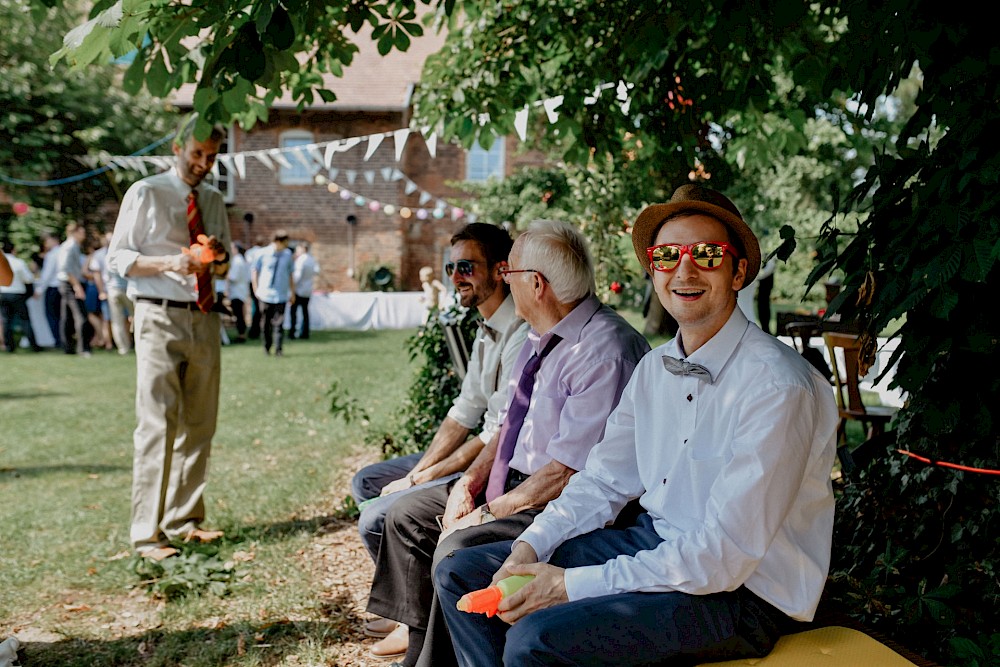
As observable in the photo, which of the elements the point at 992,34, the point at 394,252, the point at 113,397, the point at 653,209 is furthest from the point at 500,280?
the point at 394,252

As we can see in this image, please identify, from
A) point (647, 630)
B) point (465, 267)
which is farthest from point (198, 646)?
point (647, 630)

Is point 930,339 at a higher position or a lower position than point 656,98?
lower

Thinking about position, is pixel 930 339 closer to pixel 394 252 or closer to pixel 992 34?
pixel 992 34

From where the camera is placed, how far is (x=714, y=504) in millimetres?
2258

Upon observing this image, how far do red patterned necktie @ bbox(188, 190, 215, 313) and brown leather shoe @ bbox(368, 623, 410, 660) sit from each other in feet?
7.02

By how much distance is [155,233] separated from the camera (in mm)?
4852

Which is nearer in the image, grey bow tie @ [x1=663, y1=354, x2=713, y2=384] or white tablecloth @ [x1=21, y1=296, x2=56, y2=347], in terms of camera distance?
grey bow tie @ [x1=663, y1=354, x2=713, y2=384]

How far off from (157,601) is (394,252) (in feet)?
75.5

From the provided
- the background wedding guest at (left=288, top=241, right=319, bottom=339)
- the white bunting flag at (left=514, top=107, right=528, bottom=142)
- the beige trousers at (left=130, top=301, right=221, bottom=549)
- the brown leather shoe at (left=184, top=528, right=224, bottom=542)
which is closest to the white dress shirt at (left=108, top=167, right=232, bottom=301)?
the beige trousers at (left=130, top=301, right=221, bottom=549)

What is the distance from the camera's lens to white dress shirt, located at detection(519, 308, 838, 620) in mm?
2217

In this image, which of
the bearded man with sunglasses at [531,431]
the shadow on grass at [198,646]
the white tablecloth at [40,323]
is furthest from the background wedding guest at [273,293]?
the bearded man with sunglasses at [531,431]

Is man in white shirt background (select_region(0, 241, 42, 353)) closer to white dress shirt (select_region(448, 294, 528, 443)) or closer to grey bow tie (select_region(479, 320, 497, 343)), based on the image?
white dress shirt (select_region(448, 294, 528, 443))

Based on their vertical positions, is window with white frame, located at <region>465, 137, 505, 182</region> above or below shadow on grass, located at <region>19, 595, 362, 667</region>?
above

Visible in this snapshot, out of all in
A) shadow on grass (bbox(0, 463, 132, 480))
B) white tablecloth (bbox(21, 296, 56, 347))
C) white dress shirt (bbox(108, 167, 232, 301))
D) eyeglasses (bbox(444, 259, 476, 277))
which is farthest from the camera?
white tablecloth (bbox(21, 296, 56, 347))
